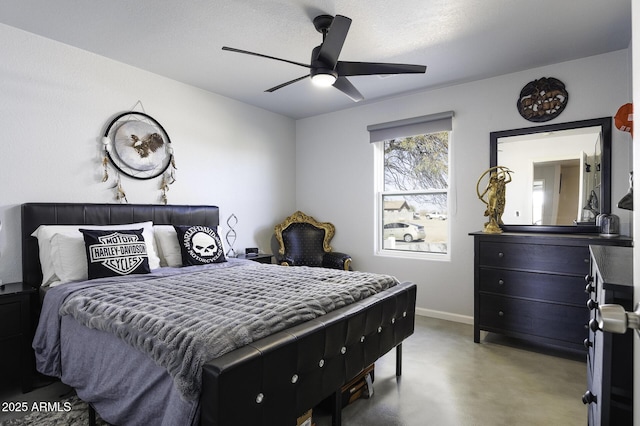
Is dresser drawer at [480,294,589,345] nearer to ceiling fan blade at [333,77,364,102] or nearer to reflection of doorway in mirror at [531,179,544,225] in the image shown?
reflection of doorway in mirror at [531,179,544,225]

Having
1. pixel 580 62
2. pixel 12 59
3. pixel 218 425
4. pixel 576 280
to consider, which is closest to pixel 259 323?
pixel 218 425

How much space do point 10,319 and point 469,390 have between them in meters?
3.12

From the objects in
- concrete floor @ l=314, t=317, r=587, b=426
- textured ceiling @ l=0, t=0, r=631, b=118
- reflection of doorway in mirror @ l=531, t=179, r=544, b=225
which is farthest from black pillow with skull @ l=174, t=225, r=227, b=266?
reflection of doorway in mirror @ l=531, t=179, r=544, b=225

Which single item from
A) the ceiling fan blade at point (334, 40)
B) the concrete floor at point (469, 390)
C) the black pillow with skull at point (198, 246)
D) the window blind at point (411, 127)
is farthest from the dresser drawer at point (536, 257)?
the black pillow with skull at point (198, 246)

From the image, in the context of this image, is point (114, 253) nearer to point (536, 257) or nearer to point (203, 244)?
point (203, 244)

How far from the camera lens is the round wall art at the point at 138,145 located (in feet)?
10.1

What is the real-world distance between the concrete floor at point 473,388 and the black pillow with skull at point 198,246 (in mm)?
1702

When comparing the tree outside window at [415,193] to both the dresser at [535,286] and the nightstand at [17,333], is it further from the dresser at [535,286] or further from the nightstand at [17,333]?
the nightstand at [17,333]

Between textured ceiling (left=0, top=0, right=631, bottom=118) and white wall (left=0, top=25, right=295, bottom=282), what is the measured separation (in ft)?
0.62

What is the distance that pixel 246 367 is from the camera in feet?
4.01

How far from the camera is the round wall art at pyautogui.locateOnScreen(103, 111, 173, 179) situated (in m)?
3.09

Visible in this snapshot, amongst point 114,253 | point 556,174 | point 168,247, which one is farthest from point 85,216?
point 556,174

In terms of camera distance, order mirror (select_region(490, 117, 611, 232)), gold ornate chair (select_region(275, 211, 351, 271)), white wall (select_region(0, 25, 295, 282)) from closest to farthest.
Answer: white wall (select_region(0, 25, 295, 282)), mirror (select_region(490, 117, 611, 232)), gold ornate chair (select_region(275, 211, 351, 271))

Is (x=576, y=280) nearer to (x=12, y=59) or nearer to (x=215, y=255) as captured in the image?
(x=215, y=255)
